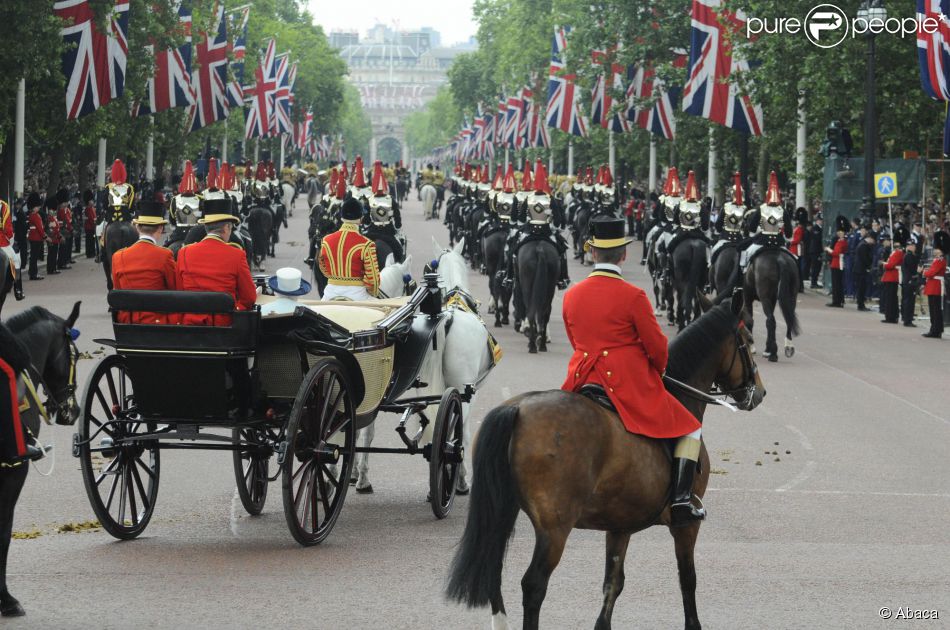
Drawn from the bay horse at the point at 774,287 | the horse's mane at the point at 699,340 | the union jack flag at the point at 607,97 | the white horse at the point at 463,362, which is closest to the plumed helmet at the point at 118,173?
the bay horse at the point at 774,287

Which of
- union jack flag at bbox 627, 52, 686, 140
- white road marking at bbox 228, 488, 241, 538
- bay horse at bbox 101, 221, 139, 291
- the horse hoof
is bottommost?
white road marking at bbox 228, 488, 241, 538

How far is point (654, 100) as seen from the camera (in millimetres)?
44500

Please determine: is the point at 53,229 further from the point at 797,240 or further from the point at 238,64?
the point at 238,64

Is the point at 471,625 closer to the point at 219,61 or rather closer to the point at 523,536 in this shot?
the point at 523,536

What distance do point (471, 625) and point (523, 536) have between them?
2.16 meters

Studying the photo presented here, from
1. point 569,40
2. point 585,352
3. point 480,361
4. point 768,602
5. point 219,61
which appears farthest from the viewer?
point 569,40

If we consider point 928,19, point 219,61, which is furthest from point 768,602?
point 219,61

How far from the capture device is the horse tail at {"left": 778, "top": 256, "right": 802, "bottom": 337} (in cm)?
2014

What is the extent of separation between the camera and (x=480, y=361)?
10.5m

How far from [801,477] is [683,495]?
17.5 feet

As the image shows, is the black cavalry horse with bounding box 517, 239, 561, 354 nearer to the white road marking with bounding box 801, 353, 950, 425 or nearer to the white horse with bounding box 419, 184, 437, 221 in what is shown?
the white road marking with bounding box 801, 353, 950, 425

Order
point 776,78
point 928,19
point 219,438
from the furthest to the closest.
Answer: point 776,78 → point 928,19 → point 219,438

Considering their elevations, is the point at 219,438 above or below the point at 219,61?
below

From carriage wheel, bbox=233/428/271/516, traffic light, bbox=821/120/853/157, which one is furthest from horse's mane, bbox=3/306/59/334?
traffic light, bbox=821/120/853/157
